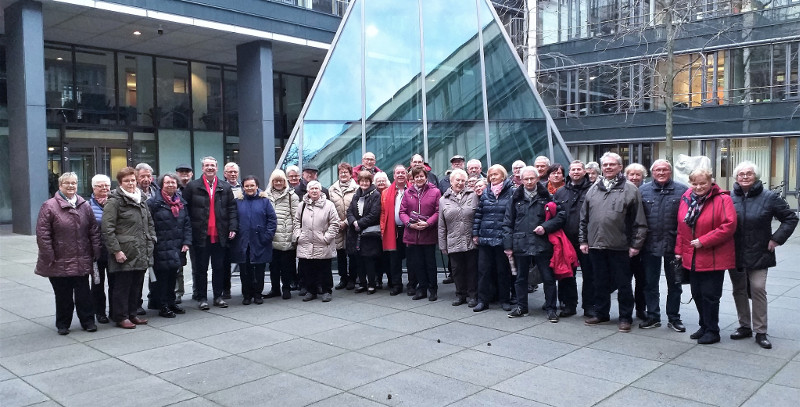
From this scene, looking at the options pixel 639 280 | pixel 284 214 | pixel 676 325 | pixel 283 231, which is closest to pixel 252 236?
pixel 283 231

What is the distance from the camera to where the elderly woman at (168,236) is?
7.57 m

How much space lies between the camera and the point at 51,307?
8328mm

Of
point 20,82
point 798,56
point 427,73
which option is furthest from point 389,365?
point 798,56

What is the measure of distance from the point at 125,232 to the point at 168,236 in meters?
0.60

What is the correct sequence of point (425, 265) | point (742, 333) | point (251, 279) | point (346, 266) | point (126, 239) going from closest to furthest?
point (742, 333), point (126, 239), point (251, 279), point (425, 265), point (346, 266)

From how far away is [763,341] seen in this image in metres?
6.14

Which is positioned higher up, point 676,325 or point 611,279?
point 611,279

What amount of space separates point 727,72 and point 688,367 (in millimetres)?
25603

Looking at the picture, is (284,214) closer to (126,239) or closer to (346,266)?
(346,266)

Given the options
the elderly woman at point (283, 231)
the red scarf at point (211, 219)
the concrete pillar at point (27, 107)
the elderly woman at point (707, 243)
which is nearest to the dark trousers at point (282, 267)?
the elderly woman at point (283, 231)

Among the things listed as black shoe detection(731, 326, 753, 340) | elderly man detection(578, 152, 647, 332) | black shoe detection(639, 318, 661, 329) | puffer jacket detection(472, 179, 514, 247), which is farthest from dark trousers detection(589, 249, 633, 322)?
puffer jacket detection(472, 179, 514, 247)

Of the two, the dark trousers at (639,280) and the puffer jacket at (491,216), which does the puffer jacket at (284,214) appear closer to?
the puffer jacket at (491,216)

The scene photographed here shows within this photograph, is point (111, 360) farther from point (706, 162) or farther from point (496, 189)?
point (706, 162)

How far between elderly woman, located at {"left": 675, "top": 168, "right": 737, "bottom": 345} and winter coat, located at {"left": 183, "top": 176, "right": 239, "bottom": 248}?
213 inches
